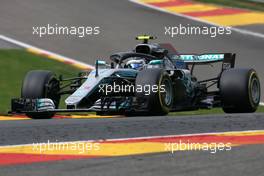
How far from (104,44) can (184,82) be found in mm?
8761

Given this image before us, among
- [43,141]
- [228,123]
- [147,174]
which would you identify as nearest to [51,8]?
[228,123]

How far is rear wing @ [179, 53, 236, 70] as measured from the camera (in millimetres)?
12633

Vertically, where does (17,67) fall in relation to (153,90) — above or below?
above

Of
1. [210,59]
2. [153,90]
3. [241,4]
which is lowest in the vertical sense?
[153,90]

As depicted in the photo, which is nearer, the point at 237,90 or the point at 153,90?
the point at 153,90

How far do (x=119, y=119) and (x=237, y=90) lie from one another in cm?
247

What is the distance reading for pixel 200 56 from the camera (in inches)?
505

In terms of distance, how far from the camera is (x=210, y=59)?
12812mm

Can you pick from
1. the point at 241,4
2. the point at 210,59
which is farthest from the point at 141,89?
the point at 241,4

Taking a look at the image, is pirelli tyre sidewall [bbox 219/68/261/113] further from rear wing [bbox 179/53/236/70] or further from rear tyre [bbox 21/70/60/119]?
rear tyre [bbox 21/70/60/119]

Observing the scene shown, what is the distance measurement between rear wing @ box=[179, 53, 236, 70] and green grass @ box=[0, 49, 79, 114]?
3.55 m

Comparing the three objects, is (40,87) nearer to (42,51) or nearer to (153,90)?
(153,90)

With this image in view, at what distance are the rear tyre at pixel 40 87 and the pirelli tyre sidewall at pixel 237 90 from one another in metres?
2.66

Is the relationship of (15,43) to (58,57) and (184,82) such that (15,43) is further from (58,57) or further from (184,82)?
(184,82)
